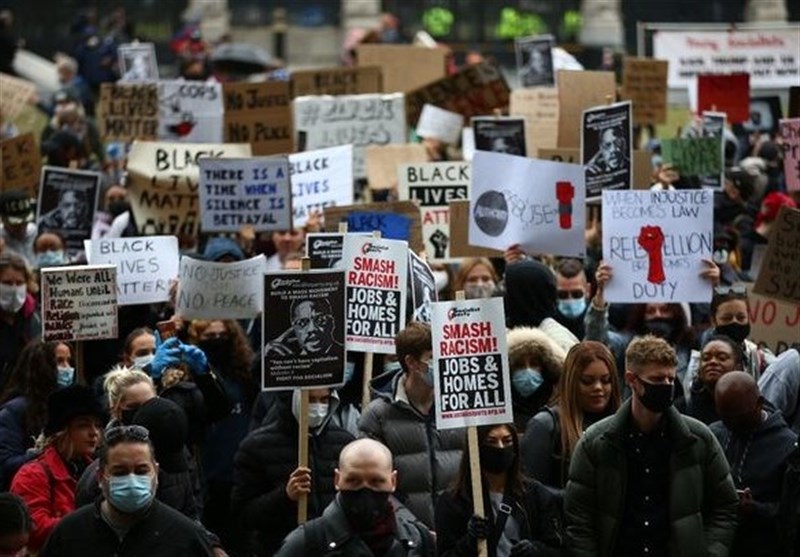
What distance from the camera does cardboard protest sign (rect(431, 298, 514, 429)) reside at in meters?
12.1

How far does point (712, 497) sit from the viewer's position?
38.7ft

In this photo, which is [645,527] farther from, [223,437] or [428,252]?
[428,252]

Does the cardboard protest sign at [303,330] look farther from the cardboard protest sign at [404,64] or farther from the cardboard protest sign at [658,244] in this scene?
the cardboard protest sign at [404,64]

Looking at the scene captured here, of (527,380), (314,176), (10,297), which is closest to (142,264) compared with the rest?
(10,297)

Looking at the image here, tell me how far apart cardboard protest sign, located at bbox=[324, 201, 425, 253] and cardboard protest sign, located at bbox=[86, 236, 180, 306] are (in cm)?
111

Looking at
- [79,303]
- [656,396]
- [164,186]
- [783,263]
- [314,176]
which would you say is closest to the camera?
[656,396]

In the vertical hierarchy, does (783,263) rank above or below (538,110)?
below

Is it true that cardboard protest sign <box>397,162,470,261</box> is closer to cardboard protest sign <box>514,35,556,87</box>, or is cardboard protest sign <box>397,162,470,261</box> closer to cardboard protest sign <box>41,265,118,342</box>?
cardboard protest sign <box>41,265,118,342</box>

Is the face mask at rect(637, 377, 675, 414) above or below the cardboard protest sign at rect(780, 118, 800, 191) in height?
below

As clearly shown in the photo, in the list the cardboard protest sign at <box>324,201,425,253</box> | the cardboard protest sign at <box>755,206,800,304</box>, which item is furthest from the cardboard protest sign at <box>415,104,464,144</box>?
the cardboard protest sign at <box>755,206,800,304</box>

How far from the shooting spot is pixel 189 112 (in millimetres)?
23188

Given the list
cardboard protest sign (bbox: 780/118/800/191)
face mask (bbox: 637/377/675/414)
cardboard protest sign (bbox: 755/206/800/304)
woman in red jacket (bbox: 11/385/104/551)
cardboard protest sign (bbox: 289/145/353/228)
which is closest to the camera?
face mask (bbox: 637/377/675/414)

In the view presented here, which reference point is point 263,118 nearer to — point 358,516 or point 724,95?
point 724,95

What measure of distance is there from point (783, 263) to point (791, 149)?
3.02m
